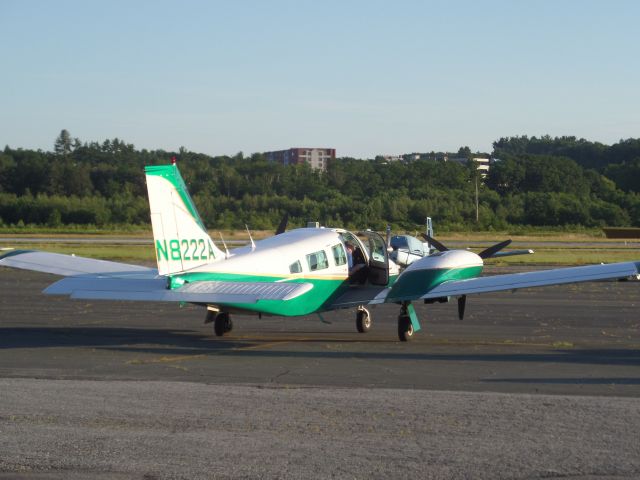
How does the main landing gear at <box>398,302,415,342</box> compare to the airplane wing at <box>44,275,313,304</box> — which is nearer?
the airplane wing at <box>44,275,313,304</box>

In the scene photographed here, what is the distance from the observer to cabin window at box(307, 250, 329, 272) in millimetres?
18812

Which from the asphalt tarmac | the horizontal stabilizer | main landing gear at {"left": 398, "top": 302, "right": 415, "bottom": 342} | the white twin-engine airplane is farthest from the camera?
the horizontal stabilizer

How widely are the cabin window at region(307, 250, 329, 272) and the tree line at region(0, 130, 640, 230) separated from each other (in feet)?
200

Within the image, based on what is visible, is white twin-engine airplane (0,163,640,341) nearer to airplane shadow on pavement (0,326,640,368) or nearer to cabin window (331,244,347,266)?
cabin window (331,244,347,266)

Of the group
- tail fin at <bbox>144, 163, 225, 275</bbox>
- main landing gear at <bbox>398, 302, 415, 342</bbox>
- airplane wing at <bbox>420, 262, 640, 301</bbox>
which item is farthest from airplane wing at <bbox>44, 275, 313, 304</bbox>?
airplane wing at <bbox>420, 262, 640, 301</bbox>

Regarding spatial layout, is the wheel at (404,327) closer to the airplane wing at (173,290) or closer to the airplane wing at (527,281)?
the airplane wing at (527,281)

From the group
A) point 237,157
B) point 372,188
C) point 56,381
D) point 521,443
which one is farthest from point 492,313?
point 237,157

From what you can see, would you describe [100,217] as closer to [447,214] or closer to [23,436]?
[447,214]

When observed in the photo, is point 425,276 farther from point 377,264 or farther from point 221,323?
point 221,323

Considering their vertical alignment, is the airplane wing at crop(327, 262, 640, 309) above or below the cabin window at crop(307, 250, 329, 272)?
below

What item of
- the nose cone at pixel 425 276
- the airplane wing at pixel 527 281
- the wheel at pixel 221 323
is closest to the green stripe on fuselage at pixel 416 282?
the nose cone at pixel 425 276

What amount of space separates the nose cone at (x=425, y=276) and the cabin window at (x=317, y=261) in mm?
1470

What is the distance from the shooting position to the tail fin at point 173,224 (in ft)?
55.3

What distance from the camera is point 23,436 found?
10008 mm
